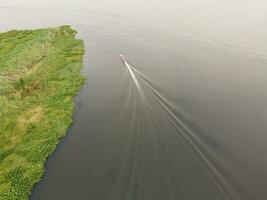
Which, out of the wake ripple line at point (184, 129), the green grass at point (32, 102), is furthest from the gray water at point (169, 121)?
the green grass at point (32, 102)

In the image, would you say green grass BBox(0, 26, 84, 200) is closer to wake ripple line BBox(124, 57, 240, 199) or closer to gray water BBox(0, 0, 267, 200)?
gray water BBox(0, 0, 267, 200)

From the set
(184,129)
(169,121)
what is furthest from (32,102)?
(184,129)

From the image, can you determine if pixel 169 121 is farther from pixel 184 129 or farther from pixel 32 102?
pixel 32 102

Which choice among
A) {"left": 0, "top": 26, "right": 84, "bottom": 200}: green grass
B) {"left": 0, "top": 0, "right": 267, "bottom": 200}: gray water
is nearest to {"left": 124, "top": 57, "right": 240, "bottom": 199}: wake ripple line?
{"left": 0, "top": 0, "right": 267, "bottom": 200}: gray water

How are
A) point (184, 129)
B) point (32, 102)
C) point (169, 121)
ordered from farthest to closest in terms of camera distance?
point (32, 102), point (169, 121), point (184, 129)

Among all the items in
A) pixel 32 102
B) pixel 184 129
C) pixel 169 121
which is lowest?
pixel 32 102
